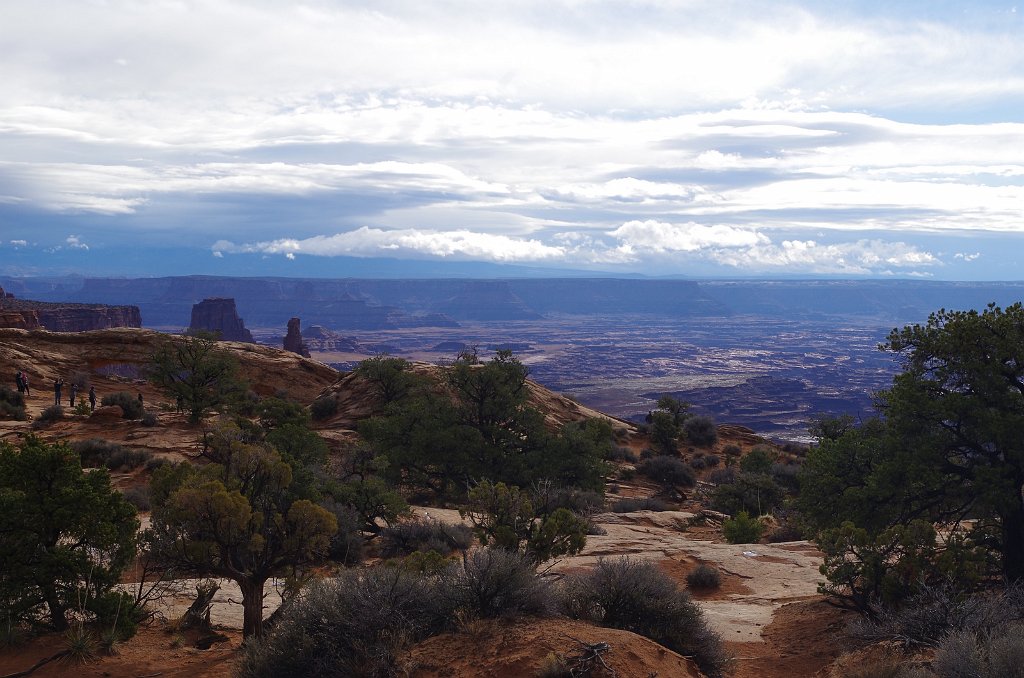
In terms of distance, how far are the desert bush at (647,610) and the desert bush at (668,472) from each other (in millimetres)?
25161

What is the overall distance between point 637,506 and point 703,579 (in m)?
11.6

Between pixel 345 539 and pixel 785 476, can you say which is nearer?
pixel 345 539

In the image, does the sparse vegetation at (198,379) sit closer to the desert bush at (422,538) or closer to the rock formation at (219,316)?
the desert bush at (422,538)

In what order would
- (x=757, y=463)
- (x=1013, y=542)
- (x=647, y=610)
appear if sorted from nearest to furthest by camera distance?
(x=647, y=610)
(x=1013, y=542)
(x=757, y=463)

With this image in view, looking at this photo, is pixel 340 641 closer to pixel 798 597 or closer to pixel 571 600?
pixel 571 600

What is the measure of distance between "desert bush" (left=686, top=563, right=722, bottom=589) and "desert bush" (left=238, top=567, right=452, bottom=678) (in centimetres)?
843

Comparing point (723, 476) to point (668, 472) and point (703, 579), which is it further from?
point (703, 579)

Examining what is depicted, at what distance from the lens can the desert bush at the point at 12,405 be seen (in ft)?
112

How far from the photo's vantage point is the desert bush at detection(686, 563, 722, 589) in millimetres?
16297

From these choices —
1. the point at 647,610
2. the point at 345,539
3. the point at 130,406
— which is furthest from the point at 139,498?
the point at 130,406

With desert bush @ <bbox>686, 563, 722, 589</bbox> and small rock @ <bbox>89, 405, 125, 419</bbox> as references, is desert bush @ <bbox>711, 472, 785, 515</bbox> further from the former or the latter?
small rock @ <bbox>89, 405, 125, 419</bbox>

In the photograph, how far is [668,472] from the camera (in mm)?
35938

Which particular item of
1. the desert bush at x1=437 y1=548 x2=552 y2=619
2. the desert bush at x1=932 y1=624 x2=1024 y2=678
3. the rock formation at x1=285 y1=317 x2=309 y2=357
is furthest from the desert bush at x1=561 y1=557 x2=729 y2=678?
the rock formation at x1=285 y1=317 x2=309 y2=357

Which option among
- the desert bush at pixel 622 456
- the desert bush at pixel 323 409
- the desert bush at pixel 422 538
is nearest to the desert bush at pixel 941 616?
the desert bush at pixel 422 538
